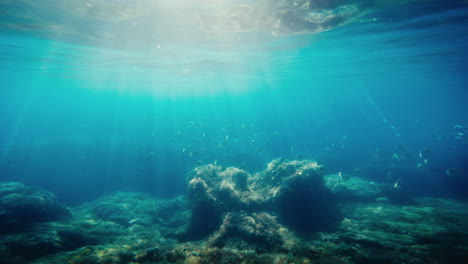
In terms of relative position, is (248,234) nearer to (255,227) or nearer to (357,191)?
(255,227)

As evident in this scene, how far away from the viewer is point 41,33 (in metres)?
16.8

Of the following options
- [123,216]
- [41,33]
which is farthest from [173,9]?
[123,216]

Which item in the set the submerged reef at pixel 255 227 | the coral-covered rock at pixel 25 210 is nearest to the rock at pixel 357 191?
the submerged reef at pixel 255 227

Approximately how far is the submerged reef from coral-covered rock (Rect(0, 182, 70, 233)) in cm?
4

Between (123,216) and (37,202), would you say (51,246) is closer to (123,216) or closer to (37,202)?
(37,202)

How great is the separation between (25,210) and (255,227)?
11525 mm

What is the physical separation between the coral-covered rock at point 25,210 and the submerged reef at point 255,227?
4 centimetres

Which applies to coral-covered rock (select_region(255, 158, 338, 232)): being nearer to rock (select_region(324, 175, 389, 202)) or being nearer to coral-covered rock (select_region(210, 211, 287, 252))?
coral-covered rock (select_region(210, 211, 287, 252))

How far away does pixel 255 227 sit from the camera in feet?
32.0

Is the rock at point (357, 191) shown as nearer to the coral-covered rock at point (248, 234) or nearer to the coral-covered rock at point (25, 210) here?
the coral-covered rock at point (248, 234)

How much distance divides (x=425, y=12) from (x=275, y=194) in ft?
46.4

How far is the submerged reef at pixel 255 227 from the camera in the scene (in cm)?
712

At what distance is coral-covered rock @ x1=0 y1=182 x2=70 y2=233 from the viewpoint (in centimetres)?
1045

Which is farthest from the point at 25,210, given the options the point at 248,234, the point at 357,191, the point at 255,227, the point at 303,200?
the point at 357,191
